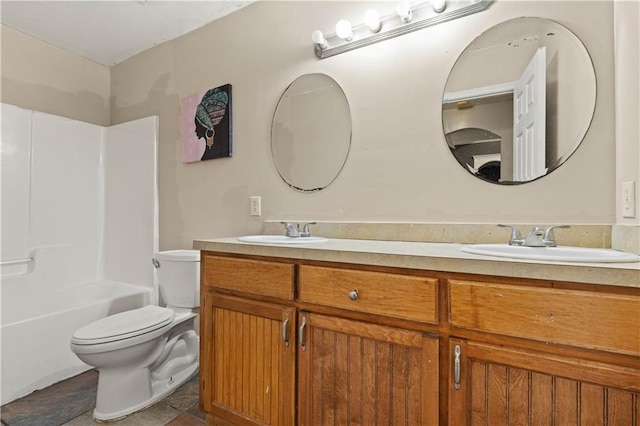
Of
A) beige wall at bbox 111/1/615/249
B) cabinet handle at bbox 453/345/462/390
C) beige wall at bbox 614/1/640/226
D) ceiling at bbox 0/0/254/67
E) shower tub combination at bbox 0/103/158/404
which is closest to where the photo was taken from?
cabinet handle at bbox 453/345/462/390

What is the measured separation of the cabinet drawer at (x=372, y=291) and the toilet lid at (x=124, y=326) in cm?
→ 97

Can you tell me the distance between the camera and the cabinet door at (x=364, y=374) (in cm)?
104

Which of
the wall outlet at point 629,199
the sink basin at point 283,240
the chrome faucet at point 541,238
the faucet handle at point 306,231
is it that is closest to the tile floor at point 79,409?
the sink basin at point 283,240

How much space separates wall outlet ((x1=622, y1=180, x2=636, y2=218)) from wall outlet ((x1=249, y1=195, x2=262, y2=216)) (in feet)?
5.42

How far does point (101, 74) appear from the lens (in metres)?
2.94

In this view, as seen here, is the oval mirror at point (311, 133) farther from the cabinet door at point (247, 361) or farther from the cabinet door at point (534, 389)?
the cabinet door at point (534, 389)

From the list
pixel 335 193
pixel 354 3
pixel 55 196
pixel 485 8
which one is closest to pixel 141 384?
pixel 335 193

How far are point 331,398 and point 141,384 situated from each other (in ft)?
3.84

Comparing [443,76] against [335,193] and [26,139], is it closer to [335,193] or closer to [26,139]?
[335,193]

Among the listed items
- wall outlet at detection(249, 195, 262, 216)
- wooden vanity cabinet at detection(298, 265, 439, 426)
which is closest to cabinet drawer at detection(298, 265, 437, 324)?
wooden vanity cabinet at detection(298, 265, 439, 426)

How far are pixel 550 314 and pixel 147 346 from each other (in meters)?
1.77

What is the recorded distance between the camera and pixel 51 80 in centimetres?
263

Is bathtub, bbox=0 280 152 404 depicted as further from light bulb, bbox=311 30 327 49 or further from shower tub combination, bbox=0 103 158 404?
light bulb, bbox=311 30 327 49

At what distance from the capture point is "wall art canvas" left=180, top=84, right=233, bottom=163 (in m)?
2.20
